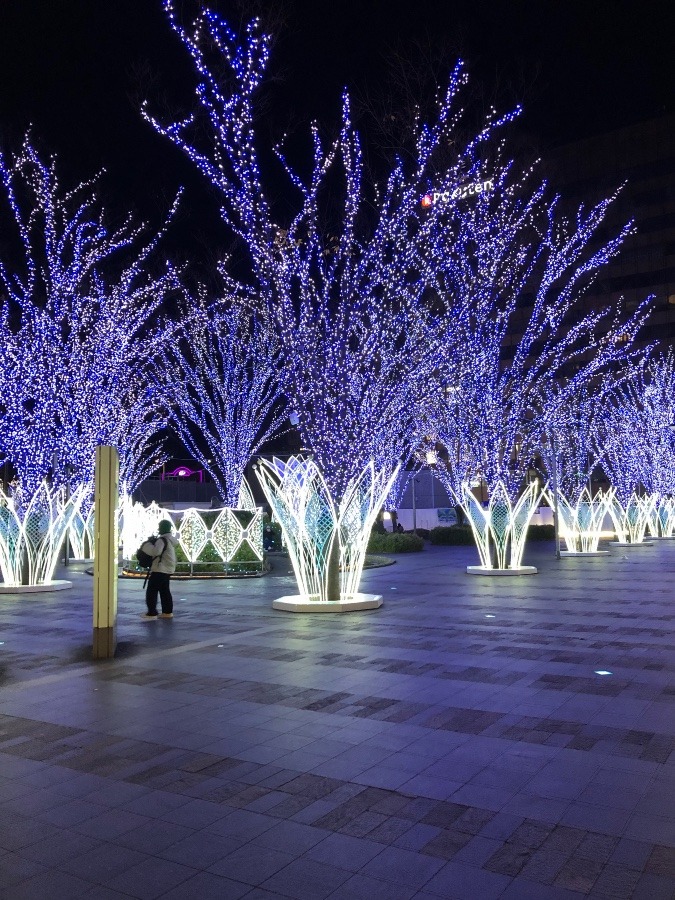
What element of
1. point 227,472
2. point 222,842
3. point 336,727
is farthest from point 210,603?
point 227,472

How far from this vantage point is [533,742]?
15.6 feet

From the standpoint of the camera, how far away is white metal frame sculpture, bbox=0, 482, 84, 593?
1381 cm

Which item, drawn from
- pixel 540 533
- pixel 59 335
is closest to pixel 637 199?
pixel 540 533

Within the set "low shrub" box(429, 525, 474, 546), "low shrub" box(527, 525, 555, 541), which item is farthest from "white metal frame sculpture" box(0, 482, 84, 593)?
"low shrub" box(527, 525, 555, 541)

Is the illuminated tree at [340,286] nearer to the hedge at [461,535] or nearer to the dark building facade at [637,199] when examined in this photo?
the hedge at [461,535]

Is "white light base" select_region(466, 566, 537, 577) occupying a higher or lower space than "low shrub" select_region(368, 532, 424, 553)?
lower

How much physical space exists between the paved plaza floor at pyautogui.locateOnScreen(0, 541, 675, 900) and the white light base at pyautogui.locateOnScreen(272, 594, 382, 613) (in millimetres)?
1518

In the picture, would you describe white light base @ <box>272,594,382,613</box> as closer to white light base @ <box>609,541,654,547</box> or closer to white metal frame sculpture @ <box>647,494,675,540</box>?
white light base @ <box>609,541,654,547</box>

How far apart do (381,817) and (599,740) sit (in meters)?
1.80

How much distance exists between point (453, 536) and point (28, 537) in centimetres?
1550

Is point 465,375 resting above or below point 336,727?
above

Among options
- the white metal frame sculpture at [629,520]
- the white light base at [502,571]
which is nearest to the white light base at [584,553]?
the white metal frame sculpture at [629,520]

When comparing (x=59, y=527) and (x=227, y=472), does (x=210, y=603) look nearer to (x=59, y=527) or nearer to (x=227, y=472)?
(x=59, y=527)

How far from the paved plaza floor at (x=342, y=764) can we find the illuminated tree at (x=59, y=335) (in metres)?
6.21
